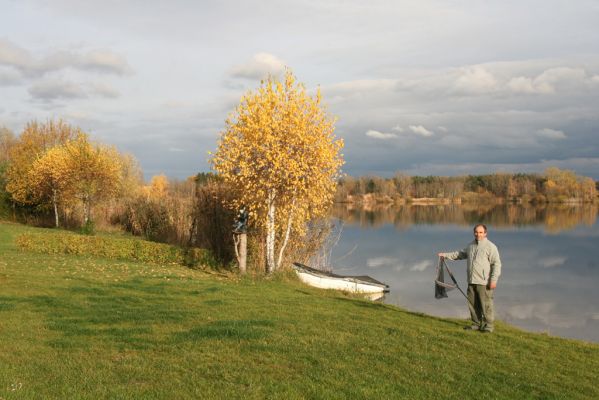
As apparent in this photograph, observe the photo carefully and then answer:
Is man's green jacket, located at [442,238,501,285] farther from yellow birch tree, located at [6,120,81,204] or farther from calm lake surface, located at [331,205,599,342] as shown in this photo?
yellow birch tree, located at [6,120,81,204]

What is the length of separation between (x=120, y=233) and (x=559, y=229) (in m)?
39.6

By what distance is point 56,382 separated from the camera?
6.31 meters

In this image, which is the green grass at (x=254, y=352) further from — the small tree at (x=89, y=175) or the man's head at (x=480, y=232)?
the small tree at (x=89, y=175)

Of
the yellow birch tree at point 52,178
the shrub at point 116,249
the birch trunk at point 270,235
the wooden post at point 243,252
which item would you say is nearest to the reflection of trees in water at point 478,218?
the yellow birch tree at point 52,178

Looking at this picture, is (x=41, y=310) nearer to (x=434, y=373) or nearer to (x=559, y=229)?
(x=434, y=373)

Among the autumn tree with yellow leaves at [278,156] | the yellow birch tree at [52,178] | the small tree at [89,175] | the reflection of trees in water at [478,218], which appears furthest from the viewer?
the reflection of trees in water at [478,218]

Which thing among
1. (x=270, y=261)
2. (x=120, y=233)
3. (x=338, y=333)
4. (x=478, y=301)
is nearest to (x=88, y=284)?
(x=270, y=261)

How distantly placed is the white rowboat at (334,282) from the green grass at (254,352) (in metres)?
5.01

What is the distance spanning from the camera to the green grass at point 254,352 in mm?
6336

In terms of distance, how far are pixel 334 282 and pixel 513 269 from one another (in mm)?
13456

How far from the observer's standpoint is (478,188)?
5044 inches

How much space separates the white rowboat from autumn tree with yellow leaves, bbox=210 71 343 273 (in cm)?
110

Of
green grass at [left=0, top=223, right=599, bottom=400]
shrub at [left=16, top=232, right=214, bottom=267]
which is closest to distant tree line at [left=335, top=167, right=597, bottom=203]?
shrub at [left=16, top=232, right=214, bottom=267]

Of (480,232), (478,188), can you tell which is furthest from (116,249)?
(478,188)
